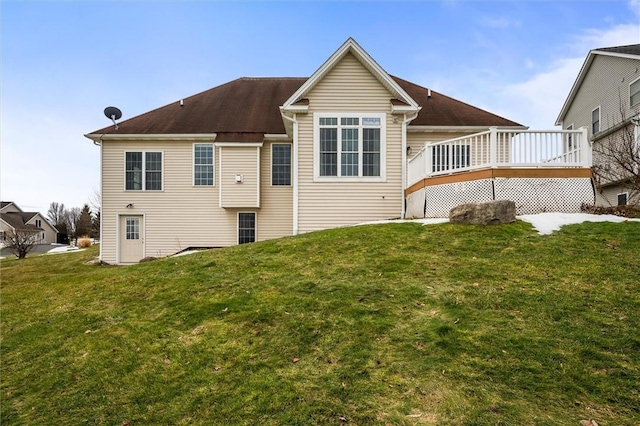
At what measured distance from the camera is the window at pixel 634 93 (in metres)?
14.4

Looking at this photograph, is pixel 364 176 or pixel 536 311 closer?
pixel 536 311

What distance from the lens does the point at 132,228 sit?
46.1 ft

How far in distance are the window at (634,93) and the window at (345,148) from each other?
12.0 m

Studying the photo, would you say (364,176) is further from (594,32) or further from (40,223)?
(40,223)

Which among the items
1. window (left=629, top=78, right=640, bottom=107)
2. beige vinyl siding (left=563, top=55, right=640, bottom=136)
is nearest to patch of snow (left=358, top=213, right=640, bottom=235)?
beige vinyl siding (left=563, top=55, right=640, bottom=136)

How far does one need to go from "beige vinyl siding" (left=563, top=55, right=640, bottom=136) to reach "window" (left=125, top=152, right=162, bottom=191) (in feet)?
66.8

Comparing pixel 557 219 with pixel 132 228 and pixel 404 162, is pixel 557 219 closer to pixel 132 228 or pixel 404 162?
pixel 404 162

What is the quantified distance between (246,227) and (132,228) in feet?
15.8

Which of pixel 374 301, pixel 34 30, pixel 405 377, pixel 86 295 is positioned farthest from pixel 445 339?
pixel 34 30

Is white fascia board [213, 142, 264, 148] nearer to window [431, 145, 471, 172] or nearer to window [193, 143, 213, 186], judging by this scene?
window [193, 143, 213, 186]

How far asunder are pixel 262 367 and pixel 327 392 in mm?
855

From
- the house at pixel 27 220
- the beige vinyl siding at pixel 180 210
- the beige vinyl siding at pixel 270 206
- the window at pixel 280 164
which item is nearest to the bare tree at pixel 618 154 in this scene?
the window at pixel 280 164

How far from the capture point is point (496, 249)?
258 inches

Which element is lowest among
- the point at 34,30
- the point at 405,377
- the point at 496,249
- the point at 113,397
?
the point at 113,397
